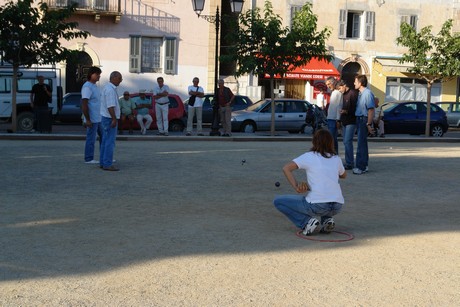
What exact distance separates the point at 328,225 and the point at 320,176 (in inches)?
20.5

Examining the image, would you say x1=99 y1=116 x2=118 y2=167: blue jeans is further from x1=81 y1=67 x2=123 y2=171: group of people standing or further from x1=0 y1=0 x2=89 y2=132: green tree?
x1=0 y1=0 x2=89 y2=132: green tree

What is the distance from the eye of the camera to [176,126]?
84.2 feet

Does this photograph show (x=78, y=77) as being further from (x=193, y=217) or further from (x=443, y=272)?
(x=443, y=272)

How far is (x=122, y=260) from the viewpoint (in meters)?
6.47

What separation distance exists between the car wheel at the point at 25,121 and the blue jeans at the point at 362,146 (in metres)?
13.3

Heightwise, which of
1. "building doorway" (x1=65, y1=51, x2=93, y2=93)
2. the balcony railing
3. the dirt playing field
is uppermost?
the balcony railing

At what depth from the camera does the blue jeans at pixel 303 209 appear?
7.77 metres

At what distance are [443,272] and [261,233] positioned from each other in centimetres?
204

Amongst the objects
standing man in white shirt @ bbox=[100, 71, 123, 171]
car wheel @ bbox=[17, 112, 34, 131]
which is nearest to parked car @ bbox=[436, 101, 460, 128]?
car wheel @ bbox=[17, 112, 34, 131]

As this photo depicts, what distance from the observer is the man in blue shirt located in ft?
43.7

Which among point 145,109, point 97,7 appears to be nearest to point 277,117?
point 145,109

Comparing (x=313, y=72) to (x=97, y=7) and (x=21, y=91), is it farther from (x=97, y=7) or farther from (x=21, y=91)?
(x=21, y=91)

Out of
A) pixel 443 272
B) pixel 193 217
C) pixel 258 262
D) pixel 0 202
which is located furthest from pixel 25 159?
pixel 443 272

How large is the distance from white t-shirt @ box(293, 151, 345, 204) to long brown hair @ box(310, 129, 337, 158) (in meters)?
0.05
